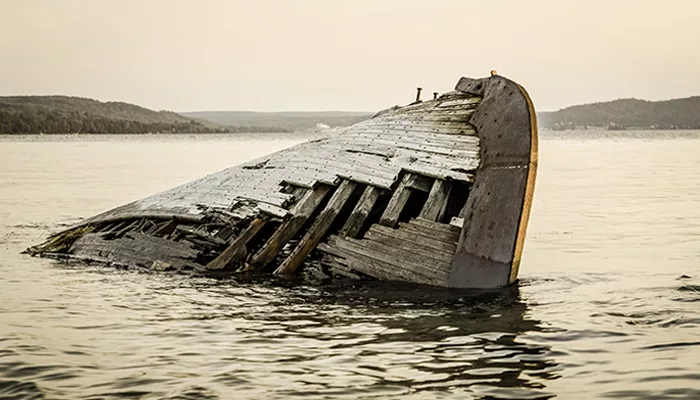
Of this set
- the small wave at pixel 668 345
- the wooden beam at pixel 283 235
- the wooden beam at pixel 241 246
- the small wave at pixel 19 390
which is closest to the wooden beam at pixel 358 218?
the wooden beam at pixel 283 235

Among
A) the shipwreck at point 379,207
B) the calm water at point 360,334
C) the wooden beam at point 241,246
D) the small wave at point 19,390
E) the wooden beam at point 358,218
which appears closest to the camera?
the small wave at point 19,390

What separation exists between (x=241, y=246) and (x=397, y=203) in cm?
201

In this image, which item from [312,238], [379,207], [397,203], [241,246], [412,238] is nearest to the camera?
[412,238]

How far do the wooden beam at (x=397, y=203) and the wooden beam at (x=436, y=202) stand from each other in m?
0.28

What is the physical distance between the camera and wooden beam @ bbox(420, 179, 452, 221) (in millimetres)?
9156

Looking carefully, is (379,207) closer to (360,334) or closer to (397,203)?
(397,203)

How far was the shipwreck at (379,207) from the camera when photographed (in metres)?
8.76

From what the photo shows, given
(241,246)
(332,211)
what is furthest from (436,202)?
(241,246)

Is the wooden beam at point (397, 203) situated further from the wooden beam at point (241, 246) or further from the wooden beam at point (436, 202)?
the wooden beam at point (241, 246)

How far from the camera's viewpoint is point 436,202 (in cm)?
922

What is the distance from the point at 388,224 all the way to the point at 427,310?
1569mm

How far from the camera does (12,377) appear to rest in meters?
5.89

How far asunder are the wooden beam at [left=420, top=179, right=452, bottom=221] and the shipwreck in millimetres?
14

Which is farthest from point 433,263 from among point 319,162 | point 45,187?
point 45,187
